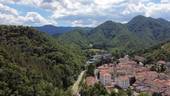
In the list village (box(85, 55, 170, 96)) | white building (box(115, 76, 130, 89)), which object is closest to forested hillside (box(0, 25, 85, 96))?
village (box(85, 55, 170, 96))

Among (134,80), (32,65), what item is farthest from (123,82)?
(32,65)

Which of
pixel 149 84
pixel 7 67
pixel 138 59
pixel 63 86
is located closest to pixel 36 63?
pixel 63 86

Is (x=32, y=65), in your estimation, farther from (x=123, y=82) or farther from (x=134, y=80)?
(x=134, y=80)

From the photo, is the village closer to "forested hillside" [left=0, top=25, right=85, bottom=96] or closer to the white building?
the white building

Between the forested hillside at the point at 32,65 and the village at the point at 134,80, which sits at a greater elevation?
the forested hillside at the point at 32,65

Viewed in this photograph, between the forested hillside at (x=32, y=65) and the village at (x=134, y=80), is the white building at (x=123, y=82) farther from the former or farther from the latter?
the forested hillside at (x=32, y=65)

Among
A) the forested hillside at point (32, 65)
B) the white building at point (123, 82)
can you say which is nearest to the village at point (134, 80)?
the white building at point (123, 82)

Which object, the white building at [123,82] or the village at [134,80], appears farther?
the white building at [123,82]

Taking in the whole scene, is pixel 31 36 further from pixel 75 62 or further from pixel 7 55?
pixel 7 55
